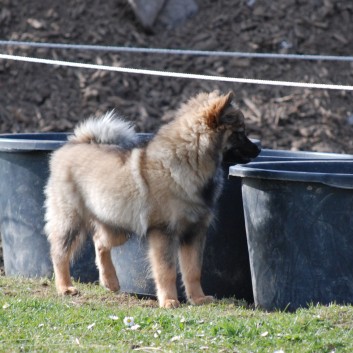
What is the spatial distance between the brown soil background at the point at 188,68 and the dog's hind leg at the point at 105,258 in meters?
3.41

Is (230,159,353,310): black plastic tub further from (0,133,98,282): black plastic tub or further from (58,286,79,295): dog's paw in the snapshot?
(0,133,98,282): black plastic tub

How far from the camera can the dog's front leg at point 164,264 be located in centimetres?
688

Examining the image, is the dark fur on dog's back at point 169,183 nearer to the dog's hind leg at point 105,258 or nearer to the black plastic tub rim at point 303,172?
the dog's hind leg at point 105,258

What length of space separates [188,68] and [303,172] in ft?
17.9

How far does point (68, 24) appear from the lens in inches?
474

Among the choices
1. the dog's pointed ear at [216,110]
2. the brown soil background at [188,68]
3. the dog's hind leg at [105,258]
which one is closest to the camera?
the dog's pointed ear at [216,110]

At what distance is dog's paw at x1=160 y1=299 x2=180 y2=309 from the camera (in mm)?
6864

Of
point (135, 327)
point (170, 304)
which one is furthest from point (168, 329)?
point (170, 304)

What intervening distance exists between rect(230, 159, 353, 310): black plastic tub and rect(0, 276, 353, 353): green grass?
22 cm

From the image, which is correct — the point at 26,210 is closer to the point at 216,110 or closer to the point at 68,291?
the point at 68,291

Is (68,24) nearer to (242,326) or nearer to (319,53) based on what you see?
(319,53)

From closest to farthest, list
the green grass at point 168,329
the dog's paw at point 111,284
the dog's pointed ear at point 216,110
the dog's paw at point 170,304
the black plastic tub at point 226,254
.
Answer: the green grass at point 168,329
the dog's pointed ear at point 216,110
the dog's paw at point 170,304
the black plastic tub at point 226,254
the dog's paw at point 111,284

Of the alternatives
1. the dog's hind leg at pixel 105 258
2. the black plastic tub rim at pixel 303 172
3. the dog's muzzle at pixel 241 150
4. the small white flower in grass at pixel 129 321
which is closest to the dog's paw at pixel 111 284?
the dog's hind leg at pixel 105 258

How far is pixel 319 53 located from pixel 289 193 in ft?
19.0
